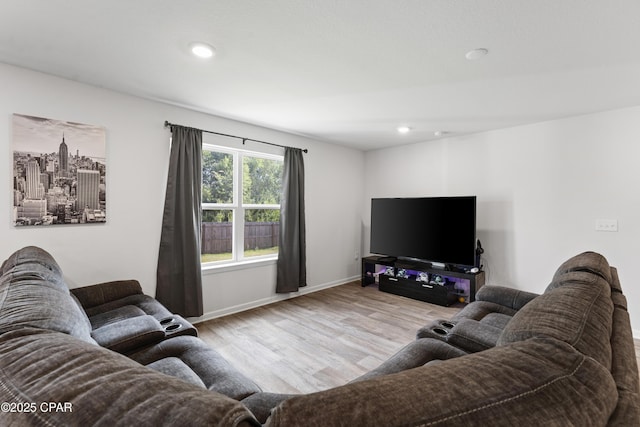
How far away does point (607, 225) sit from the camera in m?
3.16

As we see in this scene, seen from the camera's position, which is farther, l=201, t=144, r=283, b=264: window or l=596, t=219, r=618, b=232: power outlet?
l=201, t=144, r=283, b=264: window

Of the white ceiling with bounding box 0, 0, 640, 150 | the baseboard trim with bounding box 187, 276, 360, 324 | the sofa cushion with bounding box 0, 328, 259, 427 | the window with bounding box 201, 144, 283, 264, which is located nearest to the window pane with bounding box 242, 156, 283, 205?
the window with bounding box 201, 144, 283, 264

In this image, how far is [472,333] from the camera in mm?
1738

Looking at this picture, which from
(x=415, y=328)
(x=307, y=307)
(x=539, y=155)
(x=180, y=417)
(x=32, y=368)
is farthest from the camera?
(x=307, y=307)

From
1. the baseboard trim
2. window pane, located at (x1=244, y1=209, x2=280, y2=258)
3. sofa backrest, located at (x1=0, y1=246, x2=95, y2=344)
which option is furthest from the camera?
window pane, located at (x1=244, y1=209, x2=280, y2=258)

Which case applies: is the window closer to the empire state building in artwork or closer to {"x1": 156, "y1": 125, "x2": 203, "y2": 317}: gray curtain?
{"x1": 156, "y1": 125, "x2": 203, "y2": 317}: gray curtain

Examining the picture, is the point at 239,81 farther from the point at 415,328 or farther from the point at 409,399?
the point at 415,328

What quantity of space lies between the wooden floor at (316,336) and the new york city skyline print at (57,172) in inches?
65.2

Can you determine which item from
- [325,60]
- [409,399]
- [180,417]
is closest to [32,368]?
[180,417]

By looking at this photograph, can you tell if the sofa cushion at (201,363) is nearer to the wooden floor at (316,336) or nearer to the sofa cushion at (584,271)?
the wooden floor at (316,336)

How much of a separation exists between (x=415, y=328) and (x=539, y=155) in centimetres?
262

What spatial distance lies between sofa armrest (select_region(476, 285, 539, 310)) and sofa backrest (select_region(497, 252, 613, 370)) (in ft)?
3.34

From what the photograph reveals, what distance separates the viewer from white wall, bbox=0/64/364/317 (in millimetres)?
2311

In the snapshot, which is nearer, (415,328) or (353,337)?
(353,337)
